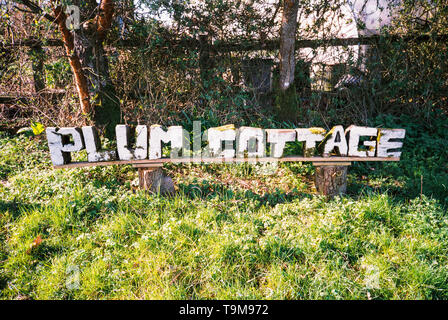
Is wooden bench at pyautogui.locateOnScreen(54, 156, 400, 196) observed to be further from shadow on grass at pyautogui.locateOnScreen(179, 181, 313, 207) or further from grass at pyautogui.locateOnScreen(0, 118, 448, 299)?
shadow on grass at pyautogui.locateOnScreen(179, 181, 313, 207)

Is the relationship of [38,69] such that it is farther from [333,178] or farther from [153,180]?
[333,178]

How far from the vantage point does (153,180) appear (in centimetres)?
369

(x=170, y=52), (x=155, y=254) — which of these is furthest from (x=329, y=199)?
(x=170, y=52)

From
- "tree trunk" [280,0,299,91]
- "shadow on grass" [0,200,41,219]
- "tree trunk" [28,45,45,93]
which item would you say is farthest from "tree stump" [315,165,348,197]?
"tree trunk" [28,45,45,93]

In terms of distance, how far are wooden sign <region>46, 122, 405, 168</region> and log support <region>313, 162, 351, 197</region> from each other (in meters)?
0.09

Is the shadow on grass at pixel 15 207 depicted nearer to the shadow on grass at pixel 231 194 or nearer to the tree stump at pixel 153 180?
the tree stump at pixel 153 180

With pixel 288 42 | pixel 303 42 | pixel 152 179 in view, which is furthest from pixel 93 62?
pixel 303 42

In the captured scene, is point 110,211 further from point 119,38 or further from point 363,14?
point 363,14

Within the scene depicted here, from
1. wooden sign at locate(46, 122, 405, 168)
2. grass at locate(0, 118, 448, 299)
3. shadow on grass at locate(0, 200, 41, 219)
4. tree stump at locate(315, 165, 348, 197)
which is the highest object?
wooden sign at locate(46, 122, 405, 168)

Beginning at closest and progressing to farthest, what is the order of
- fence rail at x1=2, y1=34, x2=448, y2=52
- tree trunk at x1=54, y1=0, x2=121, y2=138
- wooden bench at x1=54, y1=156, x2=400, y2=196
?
wooden bench at x1=54, y1=156, x2=400, y2=196 < tree trunk at x1=54, y1=0, x2=121, y2=138 < fence rail at x1=2, y1=34, x2=448, y2=52

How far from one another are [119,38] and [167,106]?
1.43 m

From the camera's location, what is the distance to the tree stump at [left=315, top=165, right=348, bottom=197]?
368 centimetres

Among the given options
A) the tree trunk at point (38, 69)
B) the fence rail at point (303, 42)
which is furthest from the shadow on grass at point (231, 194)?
the tree trunk at point (38, 69)

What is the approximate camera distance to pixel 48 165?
454 cm
